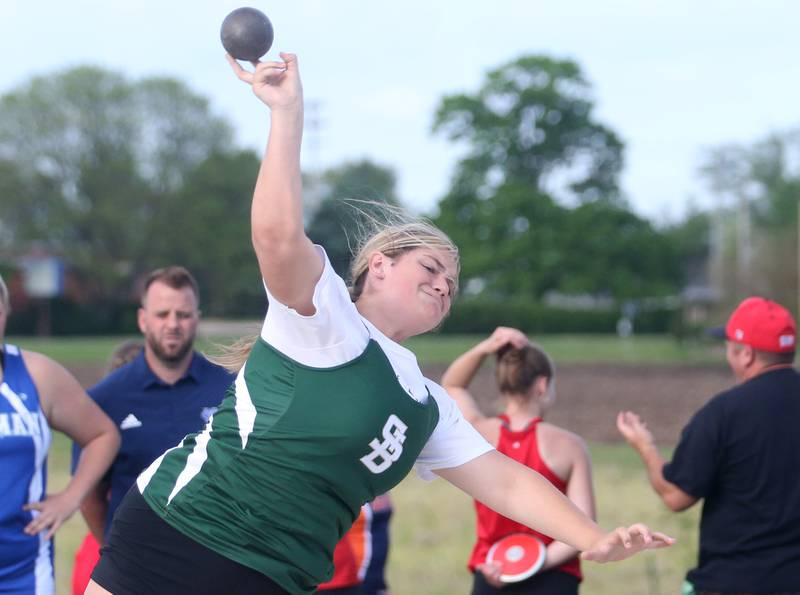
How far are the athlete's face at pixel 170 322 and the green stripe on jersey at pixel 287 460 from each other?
2358 mm

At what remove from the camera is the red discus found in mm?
4582

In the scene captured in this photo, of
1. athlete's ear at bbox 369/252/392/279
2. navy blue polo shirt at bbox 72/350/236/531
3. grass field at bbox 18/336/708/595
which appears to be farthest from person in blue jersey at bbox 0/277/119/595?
grass field at bbox 18/336/708/595

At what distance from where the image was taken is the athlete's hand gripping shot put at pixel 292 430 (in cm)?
249

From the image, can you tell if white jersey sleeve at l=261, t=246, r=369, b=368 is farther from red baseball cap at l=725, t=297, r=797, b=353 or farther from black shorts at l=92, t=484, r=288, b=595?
red baseball cap at l=725, t=297, r=797, b=353

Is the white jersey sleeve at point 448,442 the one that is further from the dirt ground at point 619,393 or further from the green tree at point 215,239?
the green tree at point 215,239

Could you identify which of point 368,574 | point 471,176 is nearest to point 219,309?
point 471,176

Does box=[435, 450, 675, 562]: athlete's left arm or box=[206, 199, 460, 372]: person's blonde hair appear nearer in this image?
box=[435, 450, 675, 562]: athlete's left arm

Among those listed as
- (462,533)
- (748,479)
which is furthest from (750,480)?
(462,533)

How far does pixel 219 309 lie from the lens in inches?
2490

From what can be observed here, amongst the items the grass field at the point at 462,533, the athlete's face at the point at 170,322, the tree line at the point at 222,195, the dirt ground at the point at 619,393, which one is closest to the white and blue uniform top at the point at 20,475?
the athlete's face at the point at 170,322

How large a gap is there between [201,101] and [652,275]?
92.1ft

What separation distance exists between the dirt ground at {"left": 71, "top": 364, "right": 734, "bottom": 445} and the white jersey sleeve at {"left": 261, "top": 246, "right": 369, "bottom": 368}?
12217 mm

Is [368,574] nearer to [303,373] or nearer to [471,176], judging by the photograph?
[303,373]

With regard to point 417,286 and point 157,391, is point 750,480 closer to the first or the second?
point 417,286
